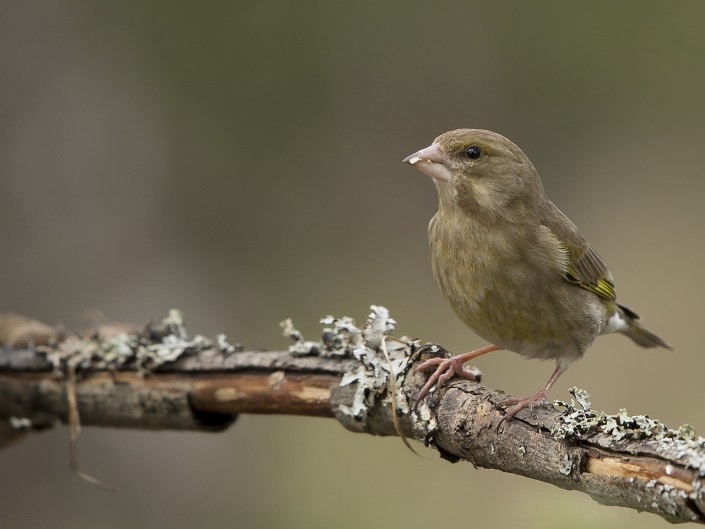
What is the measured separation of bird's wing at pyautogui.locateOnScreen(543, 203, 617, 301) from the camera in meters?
5.38

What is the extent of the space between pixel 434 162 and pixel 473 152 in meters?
0.23

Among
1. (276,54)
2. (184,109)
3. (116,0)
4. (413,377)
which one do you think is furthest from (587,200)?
(413,377)

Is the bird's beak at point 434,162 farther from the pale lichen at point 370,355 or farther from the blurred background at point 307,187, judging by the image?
the blurred background at point 307,187

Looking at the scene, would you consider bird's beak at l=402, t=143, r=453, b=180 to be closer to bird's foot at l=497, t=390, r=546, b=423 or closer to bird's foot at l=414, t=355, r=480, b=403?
bird's foot at l=414, t=355, r=480, b=403

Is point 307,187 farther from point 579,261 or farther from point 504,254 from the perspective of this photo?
point 504,254

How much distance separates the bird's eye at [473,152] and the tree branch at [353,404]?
3.67ft

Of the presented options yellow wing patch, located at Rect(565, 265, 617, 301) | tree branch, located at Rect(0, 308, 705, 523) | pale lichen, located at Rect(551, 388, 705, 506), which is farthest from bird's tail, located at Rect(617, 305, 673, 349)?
pale lichen, located at Rect(551, 388, 705, 506)

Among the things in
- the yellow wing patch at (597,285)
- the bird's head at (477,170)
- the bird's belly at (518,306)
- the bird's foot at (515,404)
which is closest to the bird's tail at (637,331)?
the yellow wing patch at (597,285)

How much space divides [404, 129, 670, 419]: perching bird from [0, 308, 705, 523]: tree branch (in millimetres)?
634

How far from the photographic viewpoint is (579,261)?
5477 mm

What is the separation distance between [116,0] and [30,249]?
11.1ft

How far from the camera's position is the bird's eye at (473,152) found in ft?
17.1

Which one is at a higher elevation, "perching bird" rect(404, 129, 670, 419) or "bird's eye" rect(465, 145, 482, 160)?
"bird's eye" rect(465, 145, 482, 160)

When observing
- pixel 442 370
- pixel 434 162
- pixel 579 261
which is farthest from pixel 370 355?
pixel 579 261
